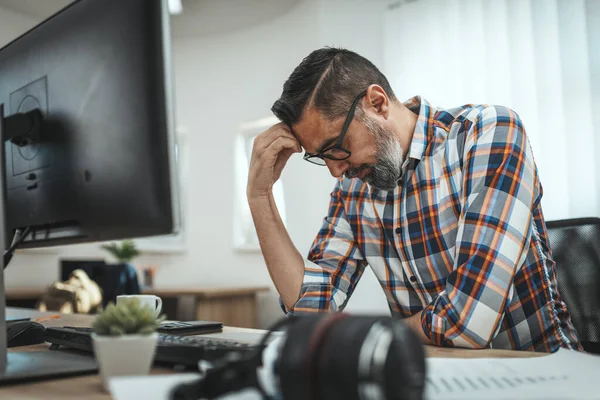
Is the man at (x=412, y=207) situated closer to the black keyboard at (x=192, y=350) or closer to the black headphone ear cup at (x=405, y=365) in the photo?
the black keyboard at (x=192, y=350)

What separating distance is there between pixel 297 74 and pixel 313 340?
0.95m

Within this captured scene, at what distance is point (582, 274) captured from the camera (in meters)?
1.24

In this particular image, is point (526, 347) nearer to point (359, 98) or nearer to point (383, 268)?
point (383, 268)

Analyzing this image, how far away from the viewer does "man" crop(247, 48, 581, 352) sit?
1004 mm

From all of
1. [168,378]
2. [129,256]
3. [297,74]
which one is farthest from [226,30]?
[168,378]

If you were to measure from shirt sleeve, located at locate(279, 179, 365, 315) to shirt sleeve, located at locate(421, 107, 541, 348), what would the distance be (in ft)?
1.07

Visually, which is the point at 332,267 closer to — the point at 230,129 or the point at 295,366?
the point at 295,366

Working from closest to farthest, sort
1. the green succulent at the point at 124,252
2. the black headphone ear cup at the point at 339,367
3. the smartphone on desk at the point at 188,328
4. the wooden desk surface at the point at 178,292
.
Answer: the black headphone ear cup at the point at 339,367 → the smartphone on desk at the point at 188,328 → the wooden desk surface at the point at 178,292 → the green succulent at the point at 124,252

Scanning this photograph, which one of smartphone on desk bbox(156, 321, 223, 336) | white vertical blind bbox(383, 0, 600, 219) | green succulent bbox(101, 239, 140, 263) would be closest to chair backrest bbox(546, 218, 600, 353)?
smartphone on desk bbox(156, 321, 223, 336)

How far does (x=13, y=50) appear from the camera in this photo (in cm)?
99

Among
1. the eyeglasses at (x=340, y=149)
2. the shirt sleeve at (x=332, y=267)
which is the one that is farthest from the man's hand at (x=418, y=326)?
the eyeglasses at (x=340, y=149)

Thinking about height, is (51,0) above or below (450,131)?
above

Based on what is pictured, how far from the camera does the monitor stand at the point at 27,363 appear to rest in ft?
2.02

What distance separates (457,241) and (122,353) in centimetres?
69
